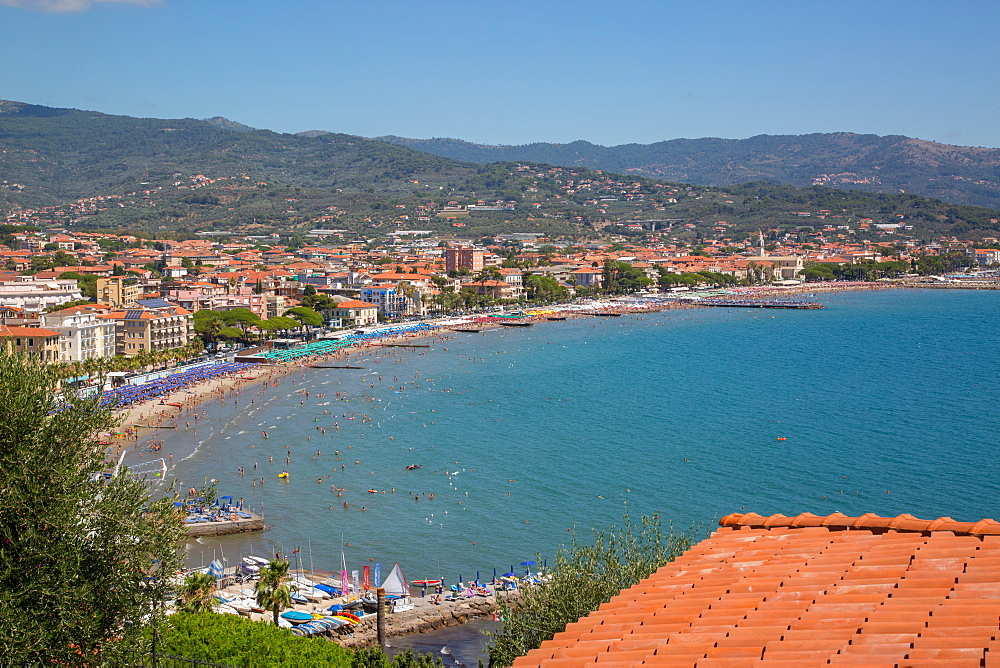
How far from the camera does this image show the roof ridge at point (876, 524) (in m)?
7.08

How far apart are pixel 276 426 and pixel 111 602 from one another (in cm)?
2560

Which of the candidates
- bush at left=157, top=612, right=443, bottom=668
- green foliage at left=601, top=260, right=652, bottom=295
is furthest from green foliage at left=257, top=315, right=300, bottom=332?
bush at left=157, top=612, right=443, bottom=668

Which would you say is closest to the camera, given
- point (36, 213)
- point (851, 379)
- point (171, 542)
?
point (171, 542)

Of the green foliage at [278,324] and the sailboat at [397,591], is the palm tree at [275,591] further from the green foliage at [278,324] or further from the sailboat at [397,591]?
the green foliage at [278,324]

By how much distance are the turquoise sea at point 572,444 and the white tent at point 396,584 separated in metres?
1.89

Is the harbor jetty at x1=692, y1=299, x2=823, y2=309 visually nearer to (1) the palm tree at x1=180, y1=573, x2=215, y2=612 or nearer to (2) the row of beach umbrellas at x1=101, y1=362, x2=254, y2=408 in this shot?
(2) the row of beach umbrellas at x1=101, y1=362, x2=254, y2=408

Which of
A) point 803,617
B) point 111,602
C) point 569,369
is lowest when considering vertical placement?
point 569,369

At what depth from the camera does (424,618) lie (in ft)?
54.2

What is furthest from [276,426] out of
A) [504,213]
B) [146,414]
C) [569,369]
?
[504,213]

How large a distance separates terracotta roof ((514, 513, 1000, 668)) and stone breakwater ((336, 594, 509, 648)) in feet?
28.1

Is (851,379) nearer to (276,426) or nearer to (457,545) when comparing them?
(276,426)

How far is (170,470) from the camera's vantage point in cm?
2652

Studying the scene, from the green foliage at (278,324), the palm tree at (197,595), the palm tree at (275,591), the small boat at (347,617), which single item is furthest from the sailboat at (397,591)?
the green foliage at (278,324)

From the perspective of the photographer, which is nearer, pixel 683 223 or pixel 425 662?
pixel 425 662
